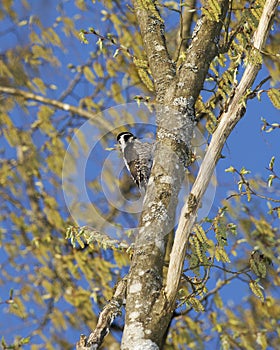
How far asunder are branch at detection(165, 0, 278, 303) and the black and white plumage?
59cm

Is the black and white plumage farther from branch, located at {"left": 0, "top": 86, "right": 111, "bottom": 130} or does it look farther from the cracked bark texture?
branch, located at {"left": 0, "top": 86, "right": 111, "bottom": 130}

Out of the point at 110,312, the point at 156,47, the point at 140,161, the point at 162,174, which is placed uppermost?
the point at 156,47

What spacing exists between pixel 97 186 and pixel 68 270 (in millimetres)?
1110

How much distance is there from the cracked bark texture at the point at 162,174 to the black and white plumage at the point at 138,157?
0.51m

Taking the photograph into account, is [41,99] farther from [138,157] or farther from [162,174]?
[162,174]

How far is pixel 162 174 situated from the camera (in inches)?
101

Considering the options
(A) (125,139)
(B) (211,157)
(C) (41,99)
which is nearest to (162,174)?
(B) (211,157)

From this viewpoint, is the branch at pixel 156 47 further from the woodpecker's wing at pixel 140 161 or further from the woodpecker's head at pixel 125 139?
the woodpecker's head at pixel 125 139

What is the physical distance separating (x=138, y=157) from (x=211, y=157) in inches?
34.4

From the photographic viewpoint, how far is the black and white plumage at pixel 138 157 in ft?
11.0

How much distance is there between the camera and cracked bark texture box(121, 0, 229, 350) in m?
2.34

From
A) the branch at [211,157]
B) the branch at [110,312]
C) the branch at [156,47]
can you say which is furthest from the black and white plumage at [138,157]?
the branch at [110,312]

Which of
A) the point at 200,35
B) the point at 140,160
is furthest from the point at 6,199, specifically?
the point at 200,35

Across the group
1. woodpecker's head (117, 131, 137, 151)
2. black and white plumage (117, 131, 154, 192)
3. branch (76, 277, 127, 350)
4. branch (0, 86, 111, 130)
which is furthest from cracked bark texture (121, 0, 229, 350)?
branch (0, 86, 111, 130)
